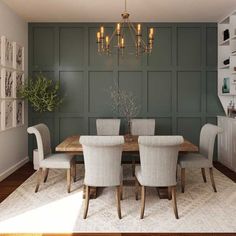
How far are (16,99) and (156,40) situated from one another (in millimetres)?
2921

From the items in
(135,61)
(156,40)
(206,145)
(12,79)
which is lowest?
(206,145)

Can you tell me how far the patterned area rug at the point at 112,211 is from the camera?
303 cm

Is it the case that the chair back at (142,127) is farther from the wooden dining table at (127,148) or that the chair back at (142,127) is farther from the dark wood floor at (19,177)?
the dark wood floor at (19,177)

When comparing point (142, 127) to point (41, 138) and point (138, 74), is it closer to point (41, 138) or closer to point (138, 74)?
point (138, 74)

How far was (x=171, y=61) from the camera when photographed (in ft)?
20.0

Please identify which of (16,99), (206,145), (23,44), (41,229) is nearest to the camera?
(41,229)

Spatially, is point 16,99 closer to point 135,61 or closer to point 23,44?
point 23,44

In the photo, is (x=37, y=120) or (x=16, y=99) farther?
(x=37, y=120)

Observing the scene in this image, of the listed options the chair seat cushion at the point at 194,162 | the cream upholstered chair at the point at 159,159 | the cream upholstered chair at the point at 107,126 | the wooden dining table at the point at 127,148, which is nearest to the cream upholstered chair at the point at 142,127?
the cream upholstered chair at the point at 107,126

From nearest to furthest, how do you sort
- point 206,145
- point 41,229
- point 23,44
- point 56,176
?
point 41,229
point 206,145
point 56,176
point 23,44

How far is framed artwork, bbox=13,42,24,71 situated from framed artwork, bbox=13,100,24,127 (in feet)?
2.05

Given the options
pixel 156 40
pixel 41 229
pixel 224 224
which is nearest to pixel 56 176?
pixel 41 229

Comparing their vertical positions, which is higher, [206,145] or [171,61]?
[171,61]

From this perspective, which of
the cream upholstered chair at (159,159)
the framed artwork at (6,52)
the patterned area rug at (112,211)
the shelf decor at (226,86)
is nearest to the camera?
the patterned area rug at (112,211)
